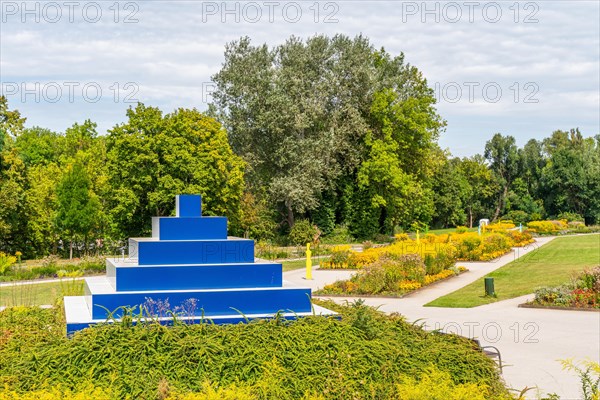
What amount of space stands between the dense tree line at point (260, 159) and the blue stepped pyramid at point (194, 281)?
26.6 m

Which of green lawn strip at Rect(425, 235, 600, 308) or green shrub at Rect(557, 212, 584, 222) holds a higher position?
green shrub at Rect(557, 212, 584, 222)

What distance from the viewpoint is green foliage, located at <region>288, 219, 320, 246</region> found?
1837 inches

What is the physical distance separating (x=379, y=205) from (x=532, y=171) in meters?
33.6

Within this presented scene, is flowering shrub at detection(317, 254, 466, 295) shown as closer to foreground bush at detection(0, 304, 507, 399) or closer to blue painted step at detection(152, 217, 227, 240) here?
blue painted step at detection(152, 217, 227, 240)

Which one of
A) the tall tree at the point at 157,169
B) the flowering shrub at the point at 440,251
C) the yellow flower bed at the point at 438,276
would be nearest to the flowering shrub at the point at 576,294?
the yellow flower bed at the point at 438,276

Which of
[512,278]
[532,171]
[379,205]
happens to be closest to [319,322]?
[512,278]

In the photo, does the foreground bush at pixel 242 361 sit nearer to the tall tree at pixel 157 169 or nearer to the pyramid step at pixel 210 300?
the pyramid step at pixel 210 300

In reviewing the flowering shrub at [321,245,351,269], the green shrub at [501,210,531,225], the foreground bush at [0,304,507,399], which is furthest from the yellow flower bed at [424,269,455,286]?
the green shrub at [501,210,531,225]

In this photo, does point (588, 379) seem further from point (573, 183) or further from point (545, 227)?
point (573, 183)

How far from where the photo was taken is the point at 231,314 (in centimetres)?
1238

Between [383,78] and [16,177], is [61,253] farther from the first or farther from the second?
Result: [383,78]

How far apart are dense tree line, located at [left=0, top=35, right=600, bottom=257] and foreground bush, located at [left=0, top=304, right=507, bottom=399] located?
30.7 meters

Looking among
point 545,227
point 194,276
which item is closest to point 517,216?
point 545,227

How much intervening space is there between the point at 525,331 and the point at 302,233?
31063 mm
